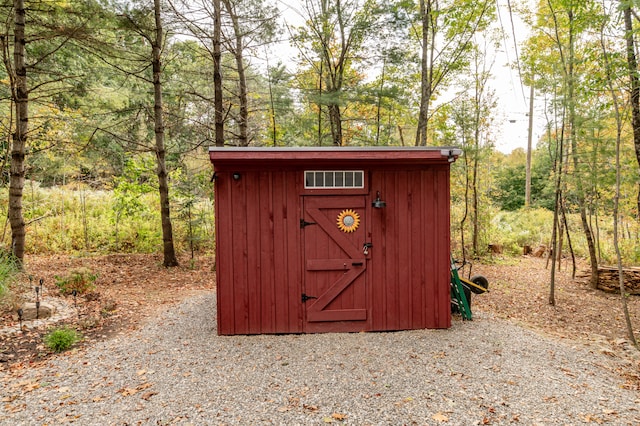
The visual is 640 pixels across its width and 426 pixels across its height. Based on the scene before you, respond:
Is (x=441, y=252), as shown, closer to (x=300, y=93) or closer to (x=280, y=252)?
(x=280, y=252)

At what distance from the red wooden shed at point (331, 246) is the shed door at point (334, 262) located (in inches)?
0.5

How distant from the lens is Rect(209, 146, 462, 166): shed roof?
4211mm

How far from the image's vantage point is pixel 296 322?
15.3 ft

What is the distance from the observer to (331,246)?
4680mm

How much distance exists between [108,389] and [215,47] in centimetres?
684

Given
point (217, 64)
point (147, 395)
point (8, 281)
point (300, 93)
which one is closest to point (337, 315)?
point (147, 395)

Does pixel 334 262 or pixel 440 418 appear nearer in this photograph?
pixel 440 418

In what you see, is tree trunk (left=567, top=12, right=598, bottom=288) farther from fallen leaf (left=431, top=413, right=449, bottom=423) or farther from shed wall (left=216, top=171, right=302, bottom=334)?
fallen leaf (left=431, top=413, right=449, bottom=423)

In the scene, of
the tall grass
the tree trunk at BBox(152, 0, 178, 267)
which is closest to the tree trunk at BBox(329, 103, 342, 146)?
the tall grass

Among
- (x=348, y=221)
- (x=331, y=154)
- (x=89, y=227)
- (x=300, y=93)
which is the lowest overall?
(x=89, y=227)

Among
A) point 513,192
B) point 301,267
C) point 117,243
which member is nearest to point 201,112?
point 117,243

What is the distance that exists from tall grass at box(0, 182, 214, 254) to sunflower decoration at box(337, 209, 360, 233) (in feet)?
17.6

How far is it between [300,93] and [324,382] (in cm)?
755

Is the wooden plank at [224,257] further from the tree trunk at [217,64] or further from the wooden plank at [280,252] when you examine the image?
the tree trunk at [217,64]
